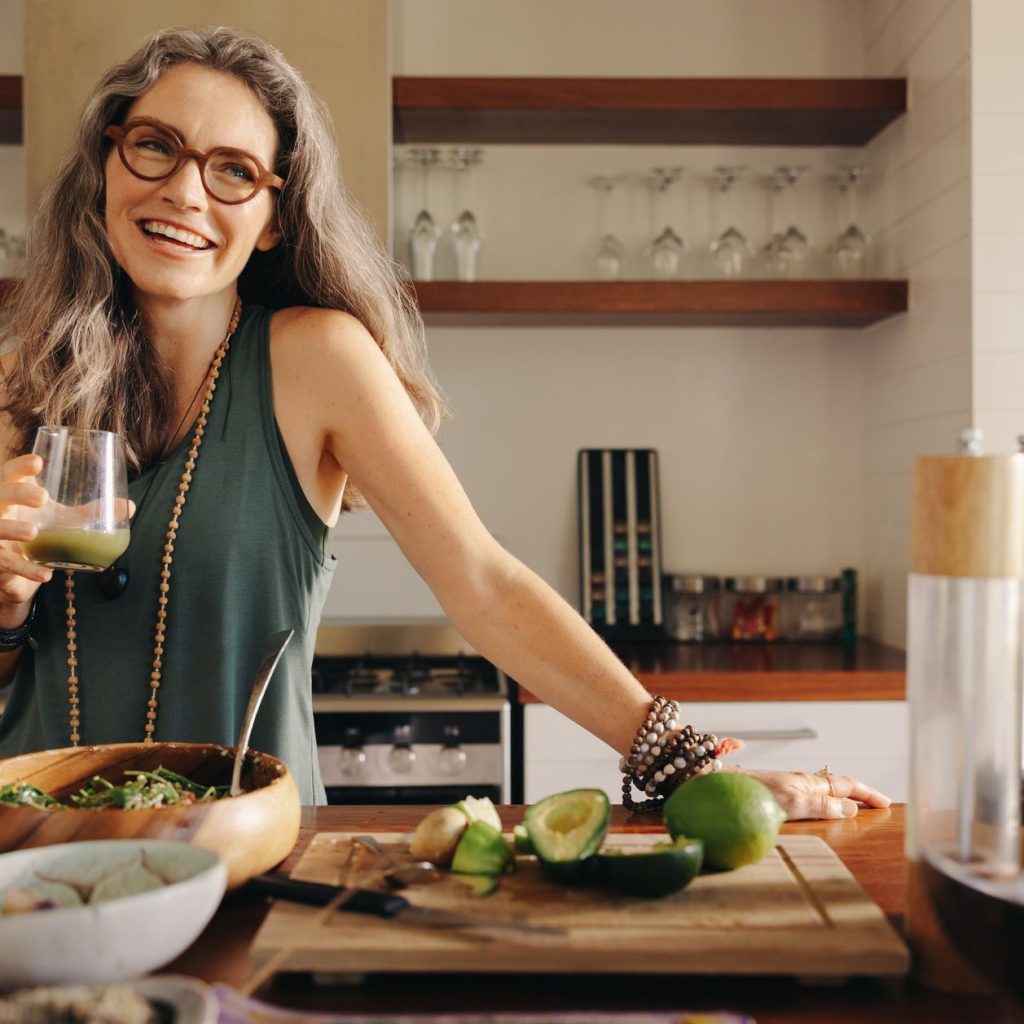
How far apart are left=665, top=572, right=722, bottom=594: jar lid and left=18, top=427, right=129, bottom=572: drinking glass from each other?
6.54 ft

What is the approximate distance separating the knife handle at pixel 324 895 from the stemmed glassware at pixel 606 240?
2202 millimetres

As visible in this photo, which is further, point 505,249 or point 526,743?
point 505,249

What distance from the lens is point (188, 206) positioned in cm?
128

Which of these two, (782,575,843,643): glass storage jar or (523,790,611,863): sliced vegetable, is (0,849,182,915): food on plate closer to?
(523,790,611,863): sliced vegetable

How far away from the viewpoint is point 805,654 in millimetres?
2699

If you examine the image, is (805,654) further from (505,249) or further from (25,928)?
(25,928)

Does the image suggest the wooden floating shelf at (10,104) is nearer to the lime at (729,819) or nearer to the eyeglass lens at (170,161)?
the eyeglass lens at (170,161)

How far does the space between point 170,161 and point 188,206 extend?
8 centimetres

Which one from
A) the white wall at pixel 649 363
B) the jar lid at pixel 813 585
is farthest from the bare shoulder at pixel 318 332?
the jar lid at pixel 813 585

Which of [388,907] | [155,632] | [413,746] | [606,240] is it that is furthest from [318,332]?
[606,240]

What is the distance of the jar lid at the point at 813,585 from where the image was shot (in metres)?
2.91

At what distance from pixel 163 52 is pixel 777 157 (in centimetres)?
204

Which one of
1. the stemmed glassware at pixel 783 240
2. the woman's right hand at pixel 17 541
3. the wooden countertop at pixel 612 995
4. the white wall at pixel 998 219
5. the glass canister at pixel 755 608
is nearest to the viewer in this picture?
the wooden countertop at pixel 612 995

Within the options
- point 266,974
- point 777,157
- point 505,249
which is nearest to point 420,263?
point 505,249
